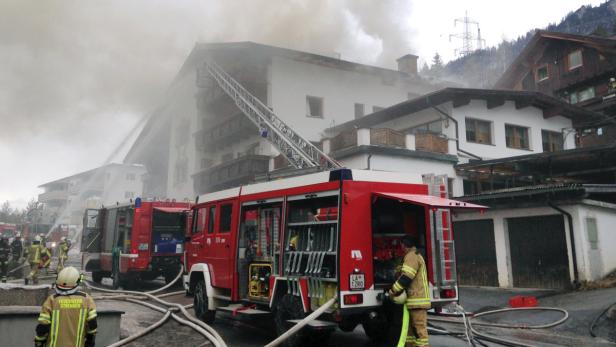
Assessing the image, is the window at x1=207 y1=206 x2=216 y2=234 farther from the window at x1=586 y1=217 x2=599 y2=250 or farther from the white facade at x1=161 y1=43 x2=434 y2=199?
the white facade at x1=161 y1=43 x2=434 y2=199

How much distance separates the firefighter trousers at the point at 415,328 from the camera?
6.04m

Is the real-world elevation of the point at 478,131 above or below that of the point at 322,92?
below

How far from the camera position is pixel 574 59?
34562 mm

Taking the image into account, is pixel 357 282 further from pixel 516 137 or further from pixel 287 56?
pixel 287 56

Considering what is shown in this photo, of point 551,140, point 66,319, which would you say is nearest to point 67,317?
point 66,319

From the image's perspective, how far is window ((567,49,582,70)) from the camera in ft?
112

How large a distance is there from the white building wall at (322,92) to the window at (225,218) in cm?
1790

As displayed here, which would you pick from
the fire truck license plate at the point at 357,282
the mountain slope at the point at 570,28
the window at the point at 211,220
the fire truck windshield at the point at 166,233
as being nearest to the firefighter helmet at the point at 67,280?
the fire truck license plate at the point at 357,282

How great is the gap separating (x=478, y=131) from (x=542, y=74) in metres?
19.0

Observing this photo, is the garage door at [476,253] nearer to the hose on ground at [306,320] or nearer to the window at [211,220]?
the window at [211,220]

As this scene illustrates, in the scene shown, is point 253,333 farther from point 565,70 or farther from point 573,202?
point 565,70

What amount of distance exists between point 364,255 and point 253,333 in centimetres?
327

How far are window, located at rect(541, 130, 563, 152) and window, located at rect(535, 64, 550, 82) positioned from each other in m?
13.3

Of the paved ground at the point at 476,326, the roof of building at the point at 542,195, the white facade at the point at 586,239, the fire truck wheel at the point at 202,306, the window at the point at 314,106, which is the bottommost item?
the paved ground at the point at 476,326
